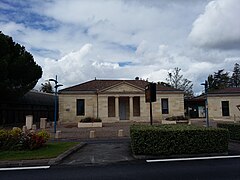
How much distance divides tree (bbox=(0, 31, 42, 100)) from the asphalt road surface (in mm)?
18754

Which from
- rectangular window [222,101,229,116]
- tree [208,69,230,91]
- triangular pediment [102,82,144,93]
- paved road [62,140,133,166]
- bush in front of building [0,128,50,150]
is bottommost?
paved road [62,140,133,166]

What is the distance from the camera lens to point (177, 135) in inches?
392

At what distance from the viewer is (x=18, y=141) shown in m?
11.4

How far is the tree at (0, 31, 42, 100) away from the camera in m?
24.6

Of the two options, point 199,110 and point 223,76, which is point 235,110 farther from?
point 223,76

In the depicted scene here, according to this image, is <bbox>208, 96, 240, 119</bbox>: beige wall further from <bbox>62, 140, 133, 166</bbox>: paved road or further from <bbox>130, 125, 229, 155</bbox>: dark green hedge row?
<bbox>62, 140, 133, 166</bbox>: paved road

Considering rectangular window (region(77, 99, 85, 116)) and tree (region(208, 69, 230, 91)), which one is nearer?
rectangular window (region(77, 99, 85, 116))

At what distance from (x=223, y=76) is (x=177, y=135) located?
73314 mm

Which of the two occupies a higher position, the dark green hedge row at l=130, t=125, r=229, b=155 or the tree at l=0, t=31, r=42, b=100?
the tree at l=0, t=31, r=42, b=100

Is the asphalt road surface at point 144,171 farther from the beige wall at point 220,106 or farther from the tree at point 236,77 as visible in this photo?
the tree at point 236,77

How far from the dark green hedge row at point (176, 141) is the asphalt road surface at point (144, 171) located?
105 cm

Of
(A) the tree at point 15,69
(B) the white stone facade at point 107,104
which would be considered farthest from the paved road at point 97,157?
(B) the white stone facade at point 107,104

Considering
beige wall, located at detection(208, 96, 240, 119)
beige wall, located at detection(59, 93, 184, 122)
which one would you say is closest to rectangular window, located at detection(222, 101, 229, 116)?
beige wall, located at detection(208, 96, 240, 119)

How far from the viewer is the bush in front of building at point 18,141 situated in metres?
11.1
